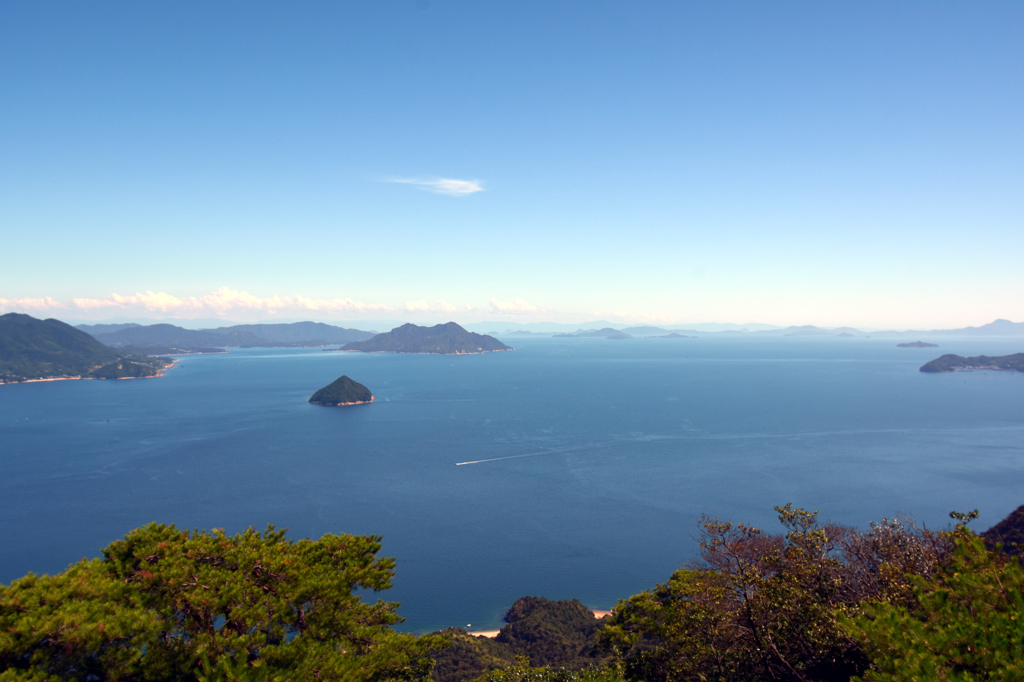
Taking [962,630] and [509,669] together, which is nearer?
[962,630]

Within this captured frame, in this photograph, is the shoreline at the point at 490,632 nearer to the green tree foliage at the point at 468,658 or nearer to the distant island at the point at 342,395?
the green tree foliage at the point at 468,658

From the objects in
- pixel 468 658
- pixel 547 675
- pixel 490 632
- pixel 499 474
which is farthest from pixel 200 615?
pixel 499 474

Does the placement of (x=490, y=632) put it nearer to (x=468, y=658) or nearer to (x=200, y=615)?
(x=468, y=658)

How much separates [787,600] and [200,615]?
1560 centimetres

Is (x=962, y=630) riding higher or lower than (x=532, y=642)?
higher

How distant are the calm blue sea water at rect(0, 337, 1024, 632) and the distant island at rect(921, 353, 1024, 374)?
65.8 metres

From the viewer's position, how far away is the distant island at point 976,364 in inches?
7407

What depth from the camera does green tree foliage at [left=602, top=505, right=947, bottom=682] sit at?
13.4 meters

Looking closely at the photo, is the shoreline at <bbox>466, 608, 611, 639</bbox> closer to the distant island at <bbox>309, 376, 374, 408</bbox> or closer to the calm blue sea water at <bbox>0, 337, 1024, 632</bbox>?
the calm blue sea water at <bbox>0, 337, 1024, 632</bbox>

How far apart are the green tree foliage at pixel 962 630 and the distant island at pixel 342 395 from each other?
130m

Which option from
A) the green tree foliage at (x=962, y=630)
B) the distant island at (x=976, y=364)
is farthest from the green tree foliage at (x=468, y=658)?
the distant island at (x=976, y=364)

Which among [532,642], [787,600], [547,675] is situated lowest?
[532,642]

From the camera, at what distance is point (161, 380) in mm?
181625

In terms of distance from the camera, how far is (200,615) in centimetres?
1214
